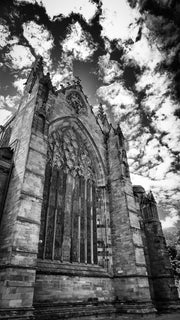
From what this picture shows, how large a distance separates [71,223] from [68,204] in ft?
3.17

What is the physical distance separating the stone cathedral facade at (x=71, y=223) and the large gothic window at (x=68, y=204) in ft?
0.16

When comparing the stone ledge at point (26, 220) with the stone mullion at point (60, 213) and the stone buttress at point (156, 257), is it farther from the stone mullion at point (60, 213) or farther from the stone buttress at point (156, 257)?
the stone buttress at point (156, 257)

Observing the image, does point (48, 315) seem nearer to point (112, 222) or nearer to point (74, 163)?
point (112, 222)

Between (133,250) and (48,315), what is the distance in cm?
541

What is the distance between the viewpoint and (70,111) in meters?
14.4

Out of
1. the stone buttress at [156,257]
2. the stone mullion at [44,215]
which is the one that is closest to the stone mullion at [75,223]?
the stone mullion at [44,215]

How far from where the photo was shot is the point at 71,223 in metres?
11.0

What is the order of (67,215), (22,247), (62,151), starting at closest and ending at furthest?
(22,247) < (67,215) < (62,151)


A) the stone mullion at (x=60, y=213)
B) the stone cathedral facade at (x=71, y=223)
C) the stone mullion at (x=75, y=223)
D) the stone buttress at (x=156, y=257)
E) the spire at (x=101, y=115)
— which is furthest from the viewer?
the spire at (x=101, y=115)

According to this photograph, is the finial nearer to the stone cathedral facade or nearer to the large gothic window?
the stone cathedral facade

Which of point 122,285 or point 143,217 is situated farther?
point 143,217

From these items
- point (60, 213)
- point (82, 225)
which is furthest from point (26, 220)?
point (82, 225)

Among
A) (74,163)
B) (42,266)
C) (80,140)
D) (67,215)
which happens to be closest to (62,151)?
(74,163)

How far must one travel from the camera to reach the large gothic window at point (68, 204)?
9812 millimetres
